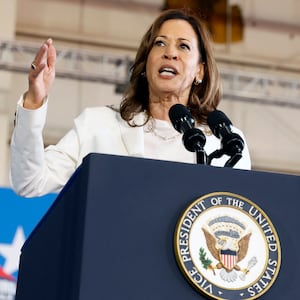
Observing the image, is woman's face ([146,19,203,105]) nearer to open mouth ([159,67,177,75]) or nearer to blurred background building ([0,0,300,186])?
open mouth ([159,67,177,75])

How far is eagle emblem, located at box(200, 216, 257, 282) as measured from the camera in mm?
1142

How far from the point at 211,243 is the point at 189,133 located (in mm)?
242

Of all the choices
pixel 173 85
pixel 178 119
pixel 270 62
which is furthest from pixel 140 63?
pixel 270 62

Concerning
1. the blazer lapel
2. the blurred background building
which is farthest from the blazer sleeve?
the blurred background building

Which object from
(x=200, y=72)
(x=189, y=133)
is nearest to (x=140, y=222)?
(x=189, y=133)

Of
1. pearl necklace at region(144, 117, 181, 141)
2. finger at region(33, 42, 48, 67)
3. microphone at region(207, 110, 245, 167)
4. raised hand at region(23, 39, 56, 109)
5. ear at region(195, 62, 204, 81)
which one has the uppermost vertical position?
ear at region(195, 62, 204, 81)

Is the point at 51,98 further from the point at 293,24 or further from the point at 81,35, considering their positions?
the point at 293,24

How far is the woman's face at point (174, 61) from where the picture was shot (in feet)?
5.94

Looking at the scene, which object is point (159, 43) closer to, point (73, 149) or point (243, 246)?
point (73, 149)

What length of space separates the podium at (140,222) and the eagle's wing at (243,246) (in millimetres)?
53

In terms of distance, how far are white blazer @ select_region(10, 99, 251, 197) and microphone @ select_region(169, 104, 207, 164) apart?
227 millimetres

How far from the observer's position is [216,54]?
7.11 m

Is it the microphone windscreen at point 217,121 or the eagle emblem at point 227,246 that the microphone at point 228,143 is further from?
the eagle emblem at point 227,246

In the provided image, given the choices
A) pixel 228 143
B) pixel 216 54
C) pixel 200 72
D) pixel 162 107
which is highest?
pixel 216 54
